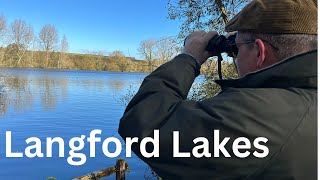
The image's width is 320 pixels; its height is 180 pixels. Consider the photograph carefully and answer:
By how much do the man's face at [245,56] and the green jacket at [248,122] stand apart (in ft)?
0.38

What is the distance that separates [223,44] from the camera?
163 cm

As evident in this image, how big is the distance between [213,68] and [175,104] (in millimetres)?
8206

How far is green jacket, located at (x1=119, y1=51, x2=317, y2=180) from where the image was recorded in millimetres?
1141

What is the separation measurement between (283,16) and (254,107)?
1.22 ft

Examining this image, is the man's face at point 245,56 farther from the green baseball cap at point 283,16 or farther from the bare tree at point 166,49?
the bare tree at point 166,49

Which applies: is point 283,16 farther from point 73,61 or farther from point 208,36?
point 73,61

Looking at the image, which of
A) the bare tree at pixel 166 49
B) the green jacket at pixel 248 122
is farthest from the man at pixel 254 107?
the bare tree at pixel 166 49

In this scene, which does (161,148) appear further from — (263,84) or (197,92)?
(197,92)

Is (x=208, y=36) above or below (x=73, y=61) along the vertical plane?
below

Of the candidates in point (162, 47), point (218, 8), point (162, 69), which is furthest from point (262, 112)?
point (218, 8)

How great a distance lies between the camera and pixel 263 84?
128cm

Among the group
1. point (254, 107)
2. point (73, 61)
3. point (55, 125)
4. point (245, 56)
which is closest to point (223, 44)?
point (245, 56)

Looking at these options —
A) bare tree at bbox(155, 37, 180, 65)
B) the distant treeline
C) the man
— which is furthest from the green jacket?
the distant treeline

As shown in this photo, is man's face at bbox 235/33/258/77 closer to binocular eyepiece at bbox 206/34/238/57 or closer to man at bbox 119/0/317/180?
man at bbox 119/0/317/180
